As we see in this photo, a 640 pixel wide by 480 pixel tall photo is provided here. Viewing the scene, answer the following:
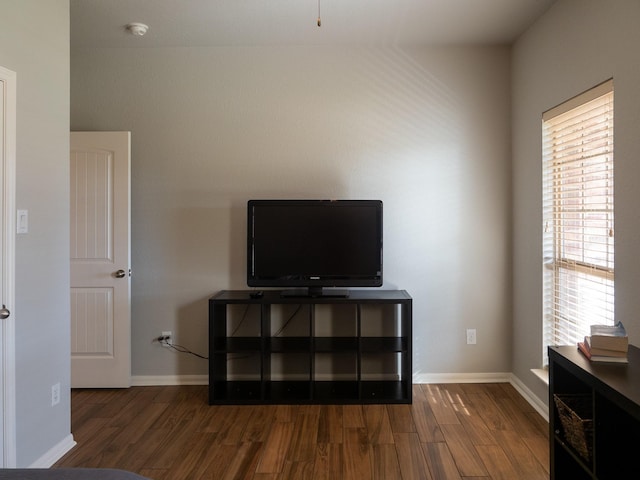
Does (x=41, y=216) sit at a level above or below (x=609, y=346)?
above

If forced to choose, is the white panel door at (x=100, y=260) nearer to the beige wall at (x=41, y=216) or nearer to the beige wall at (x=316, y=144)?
the beige wall at (x=316, y=144)

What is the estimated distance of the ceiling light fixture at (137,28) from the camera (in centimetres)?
309

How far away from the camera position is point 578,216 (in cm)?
262

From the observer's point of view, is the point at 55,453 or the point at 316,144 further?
the point at 316,144

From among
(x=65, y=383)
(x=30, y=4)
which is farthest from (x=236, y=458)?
(x=30, y=4)

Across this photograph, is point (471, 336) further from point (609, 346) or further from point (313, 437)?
point (609, 346)

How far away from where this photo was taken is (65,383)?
8.30 feet

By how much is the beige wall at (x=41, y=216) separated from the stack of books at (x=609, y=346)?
2.55 meters

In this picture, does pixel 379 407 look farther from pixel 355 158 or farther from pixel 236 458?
pixel 355 158

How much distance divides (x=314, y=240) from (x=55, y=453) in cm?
199

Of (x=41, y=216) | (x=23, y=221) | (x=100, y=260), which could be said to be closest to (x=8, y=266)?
(x=23, y=221)

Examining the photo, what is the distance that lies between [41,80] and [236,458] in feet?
7.37

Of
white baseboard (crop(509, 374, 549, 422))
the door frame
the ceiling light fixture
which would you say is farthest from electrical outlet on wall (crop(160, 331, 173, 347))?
white baseboard (crop(509, 374, 549, 422))

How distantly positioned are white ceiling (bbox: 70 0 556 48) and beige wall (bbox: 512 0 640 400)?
0.30 meters
